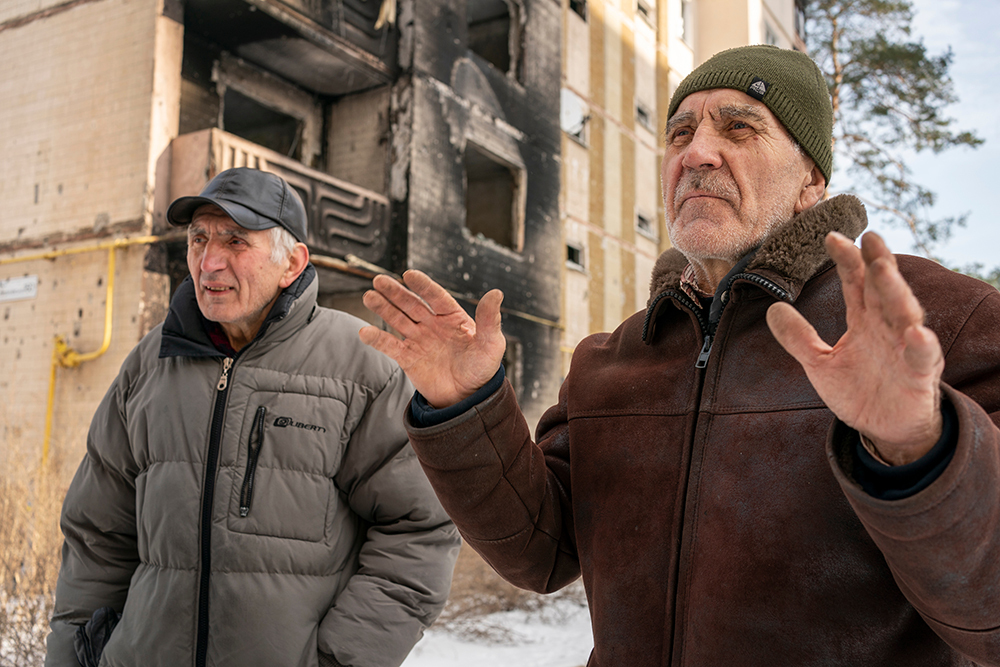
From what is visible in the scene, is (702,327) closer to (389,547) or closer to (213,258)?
(389,547)

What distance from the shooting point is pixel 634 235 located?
15727 mm

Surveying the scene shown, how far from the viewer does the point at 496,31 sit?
40.7 ft

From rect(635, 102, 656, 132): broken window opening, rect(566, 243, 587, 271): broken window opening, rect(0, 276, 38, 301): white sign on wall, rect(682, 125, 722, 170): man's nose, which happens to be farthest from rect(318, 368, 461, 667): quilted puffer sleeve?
rect(635, 102, 656, 132): broken window opening

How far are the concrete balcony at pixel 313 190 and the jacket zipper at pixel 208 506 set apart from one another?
5158 millimetres

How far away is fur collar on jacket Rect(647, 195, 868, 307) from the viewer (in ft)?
5.05

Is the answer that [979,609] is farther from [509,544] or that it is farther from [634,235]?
[634,235]

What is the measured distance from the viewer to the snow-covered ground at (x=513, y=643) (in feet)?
20.3

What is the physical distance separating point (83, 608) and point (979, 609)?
2398mm

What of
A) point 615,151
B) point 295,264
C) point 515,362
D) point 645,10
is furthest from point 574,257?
point 295,264

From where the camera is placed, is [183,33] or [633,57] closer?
[183,33]

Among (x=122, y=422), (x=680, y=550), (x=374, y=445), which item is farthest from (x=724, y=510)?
(x=122, y=422)

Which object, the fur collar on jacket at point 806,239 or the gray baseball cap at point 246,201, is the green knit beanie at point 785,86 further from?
the gray baseball cap at point 246,201

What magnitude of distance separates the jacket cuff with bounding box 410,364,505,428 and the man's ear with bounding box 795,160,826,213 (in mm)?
872

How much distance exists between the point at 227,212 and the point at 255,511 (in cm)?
95
